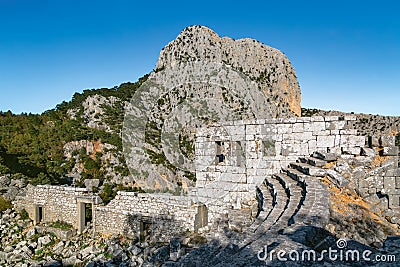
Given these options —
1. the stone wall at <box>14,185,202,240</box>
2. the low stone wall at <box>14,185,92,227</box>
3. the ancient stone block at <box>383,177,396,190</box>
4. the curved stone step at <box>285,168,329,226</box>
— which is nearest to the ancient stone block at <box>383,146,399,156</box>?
the ancient stone block at <box>383,177,396,190</box>

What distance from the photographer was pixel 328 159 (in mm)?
7895

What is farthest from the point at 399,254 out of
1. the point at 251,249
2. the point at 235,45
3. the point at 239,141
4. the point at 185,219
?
the point at 235,45

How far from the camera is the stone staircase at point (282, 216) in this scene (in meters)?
4.31

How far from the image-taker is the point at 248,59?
4184cm

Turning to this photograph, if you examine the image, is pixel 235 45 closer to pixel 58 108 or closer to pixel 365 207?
pixel 58 108

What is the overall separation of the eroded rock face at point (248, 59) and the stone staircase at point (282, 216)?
28.8m

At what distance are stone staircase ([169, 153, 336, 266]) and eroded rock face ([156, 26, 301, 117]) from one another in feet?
94.4

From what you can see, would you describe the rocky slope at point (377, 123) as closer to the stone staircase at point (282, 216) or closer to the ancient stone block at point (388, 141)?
the ancient stone block at point (388, 141)

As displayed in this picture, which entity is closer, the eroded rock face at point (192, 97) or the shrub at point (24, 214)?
the shrub at point (24, 214)

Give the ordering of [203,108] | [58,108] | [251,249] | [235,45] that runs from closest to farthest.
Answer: [251,249] → [203,108] → [58,108] → [235,45]

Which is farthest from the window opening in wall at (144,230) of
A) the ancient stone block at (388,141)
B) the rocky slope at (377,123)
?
the rocky slope at (377,123)

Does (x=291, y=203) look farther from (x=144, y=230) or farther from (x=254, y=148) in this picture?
(x=144, y=230)

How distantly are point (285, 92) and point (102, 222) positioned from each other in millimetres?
34211

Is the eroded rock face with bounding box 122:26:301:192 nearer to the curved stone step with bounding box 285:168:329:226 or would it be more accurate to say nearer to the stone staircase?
the stone staircase
